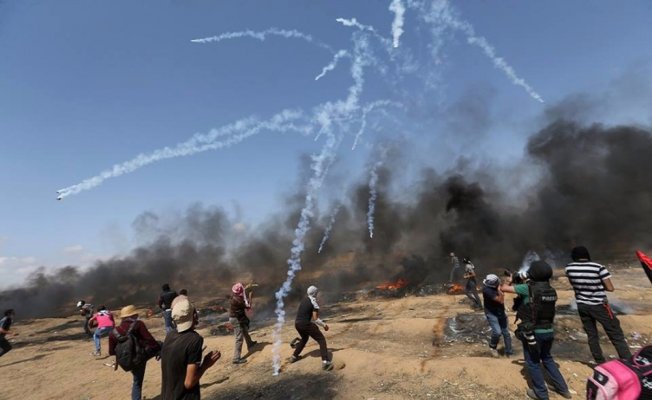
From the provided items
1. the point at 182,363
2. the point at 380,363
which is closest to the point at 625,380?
→ the point at 182,363

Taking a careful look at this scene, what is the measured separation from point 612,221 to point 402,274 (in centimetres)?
1543

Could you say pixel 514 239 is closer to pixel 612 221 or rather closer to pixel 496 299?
pixel 612 221

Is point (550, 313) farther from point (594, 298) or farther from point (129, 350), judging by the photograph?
point (129, 350)

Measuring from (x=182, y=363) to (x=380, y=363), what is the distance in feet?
16.6

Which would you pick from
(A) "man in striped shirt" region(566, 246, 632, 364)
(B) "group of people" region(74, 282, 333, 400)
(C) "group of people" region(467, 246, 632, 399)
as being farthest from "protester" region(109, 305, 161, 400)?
(A) "man in striped shirt" region(566, 246, 632, 364)

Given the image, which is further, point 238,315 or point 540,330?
point 238,315

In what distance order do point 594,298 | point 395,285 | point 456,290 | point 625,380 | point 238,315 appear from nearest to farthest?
point 625,380 → point 594,298 → point 238,315 → point 456,290 → point 395,285

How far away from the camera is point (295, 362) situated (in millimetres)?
8078

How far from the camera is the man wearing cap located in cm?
345

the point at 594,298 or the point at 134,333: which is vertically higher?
the point at 134,333

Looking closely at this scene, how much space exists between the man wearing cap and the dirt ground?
3501 mm

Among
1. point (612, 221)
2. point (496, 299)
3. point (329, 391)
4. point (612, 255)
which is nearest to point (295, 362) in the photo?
point (329, 391)

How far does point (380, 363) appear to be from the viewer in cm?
739

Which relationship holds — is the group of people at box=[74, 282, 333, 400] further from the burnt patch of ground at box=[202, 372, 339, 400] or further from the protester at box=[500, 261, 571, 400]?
the protester at box=[500, 261, 571, 400]
